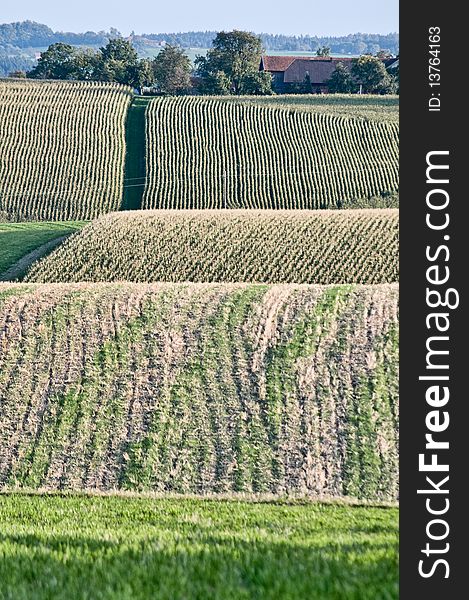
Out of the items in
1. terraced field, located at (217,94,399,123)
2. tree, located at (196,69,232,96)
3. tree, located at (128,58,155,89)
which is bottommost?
terraced field, located at (217,94,399,123)

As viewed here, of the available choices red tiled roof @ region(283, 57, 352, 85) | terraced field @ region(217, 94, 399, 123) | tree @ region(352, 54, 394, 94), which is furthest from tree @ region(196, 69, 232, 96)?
red tiled roof @ region(283, 57, 352, 85)

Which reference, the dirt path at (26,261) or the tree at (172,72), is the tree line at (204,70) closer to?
the tree at (172,72)

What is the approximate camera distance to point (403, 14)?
27.1 ft

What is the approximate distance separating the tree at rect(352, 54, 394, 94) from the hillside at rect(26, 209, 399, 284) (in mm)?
55439

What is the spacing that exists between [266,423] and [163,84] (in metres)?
80.8

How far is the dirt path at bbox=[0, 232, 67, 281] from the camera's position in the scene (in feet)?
97.1

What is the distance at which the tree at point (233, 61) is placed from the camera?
86875mm

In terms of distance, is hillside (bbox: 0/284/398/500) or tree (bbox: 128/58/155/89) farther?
tree (bbox: 128/58/155/89)

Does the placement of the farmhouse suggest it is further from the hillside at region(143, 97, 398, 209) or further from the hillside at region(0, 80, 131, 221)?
the hillside at region(143, 97, 398, 209)

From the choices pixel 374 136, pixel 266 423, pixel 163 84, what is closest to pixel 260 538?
pixel 266 423

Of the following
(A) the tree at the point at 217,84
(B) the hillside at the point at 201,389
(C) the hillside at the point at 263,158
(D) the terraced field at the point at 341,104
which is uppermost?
(A) the tree at the point at 217,84

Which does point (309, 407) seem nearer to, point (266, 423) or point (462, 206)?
point (266, 423)

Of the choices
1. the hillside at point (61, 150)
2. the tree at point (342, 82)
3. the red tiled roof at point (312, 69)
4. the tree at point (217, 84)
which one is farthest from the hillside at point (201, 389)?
the red tiled roof at point (312, 69)

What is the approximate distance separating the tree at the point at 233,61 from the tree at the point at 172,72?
1.75 meters
